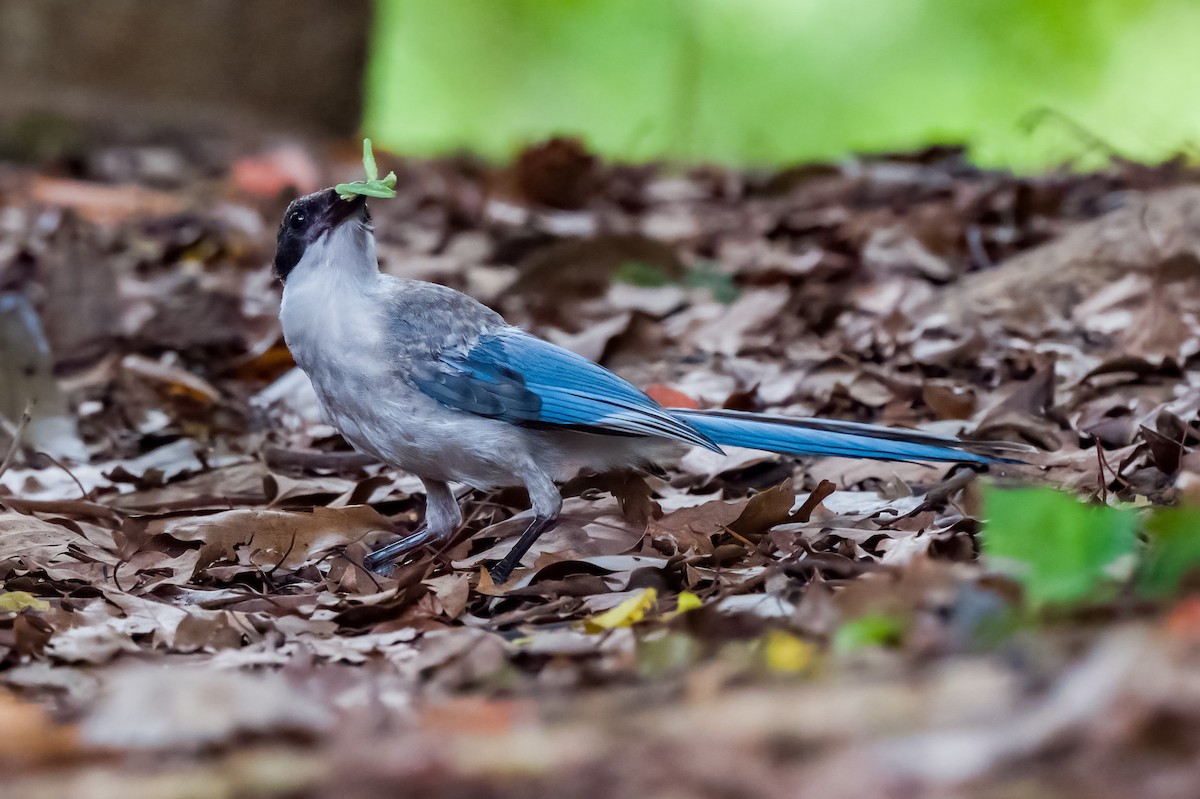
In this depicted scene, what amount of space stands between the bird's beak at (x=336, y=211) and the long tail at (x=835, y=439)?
107 centimetres

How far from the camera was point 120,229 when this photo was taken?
779 cm

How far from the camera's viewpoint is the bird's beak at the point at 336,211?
13.1 feet

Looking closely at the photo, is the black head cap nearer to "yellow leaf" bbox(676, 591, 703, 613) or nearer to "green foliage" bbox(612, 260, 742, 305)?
"yellow leaf" bbox(676, 591, 703, 613)

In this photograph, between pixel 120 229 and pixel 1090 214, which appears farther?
pixel 120 229

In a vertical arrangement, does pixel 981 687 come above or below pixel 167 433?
above

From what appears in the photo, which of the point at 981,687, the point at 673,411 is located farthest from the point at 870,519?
the point at 981,687

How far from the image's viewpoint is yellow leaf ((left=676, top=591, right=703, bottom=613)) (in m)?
3.01

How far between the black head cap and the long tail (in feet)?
3.55

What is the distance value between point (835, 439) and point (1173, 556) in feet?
A: 5.88

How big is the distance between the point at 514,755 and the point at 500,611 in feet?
5.12

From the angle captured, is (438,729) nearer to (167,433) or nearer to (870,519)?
(870,519)

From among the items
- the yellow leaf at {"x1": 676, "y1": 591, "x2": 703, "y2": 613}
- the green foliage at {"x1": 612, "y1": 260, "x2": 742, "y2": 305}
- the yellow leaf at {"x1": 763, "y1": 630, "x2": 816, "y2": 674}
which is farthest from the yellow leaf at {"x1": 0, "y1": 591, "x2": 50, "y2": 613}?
the green foliage at {"x1": 612, "y1": 260, "x2": 742, "y2": 305}

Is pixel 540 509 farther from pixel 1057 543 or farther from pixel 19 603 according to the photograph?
pixel 1057 543

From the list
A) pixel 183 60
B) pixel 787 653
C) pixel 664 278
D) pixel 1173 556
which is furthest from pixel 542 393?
pixel 183 60
